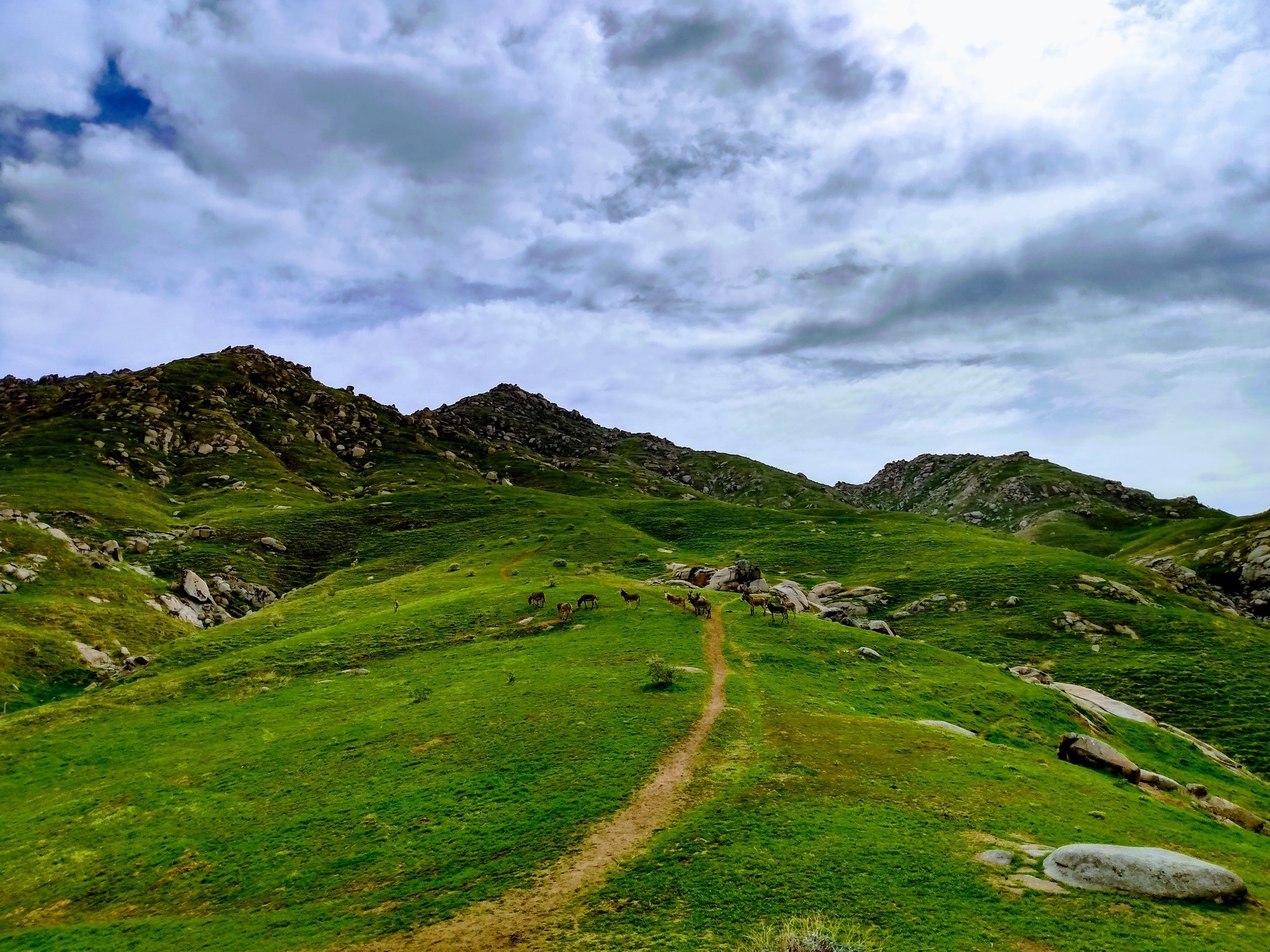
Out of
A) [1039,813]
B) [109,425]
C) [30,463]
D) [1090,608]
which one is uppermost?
[109,425]

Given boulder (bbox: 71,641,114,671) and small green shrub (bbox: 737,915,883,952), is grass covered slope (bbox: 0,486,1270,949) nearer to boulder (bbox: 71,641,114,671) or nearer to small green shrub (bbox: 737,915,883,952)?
small green shrub (bbox: 737,915,883,952)

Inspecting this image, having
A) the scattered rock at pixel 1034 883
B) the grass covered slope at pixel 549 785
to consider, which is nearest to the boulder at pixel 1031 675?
the grass covered slope at pixel 549 785

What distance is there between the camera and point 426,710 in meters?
34.2

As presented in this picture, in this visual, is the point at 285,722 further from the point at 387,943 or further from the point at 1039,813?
the point at 1039,813

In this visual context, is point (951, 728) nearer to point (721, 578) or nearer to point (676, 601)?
point (676, 601)

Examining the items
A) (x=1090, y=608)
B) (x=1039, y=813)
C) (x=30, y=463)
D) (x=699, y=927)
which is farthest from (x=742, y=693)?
(x=30, y=463)

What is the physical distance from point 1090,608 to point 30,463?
7301 inches

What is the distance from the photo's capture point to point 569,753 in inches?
1062

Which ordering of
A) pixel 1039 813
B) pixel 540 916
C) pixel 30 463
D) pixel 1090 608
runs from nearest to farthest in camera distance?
1. pixel 540 916
2. pixel 1039 813
3. pixel 1090 608
4. pixel 30 463

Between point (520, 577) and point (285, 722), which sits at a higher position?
point (520, 577)

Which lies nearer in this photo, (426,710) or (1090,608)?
(426,710)

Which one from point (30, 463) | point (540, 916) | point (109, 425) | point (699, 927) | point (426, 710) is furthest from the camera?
point (109, 425)

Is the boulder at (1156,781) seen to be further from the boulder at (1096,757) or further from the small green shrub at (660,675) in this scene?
the small green shrub at (660,675)

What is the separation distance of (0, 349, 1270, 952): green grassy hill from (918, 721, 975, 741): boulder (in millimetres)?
1270
